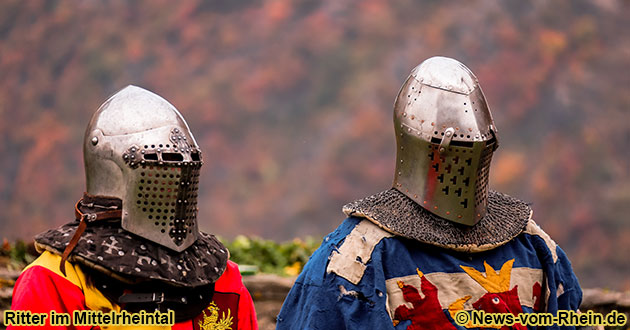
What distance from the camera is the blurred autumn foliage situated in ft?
41.7

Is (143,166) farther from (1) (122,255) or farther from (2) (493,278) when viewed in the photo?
(2) (493,278)

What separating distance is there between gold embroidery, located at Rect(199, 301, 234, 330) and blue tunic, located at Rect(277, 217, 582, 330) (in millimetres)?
343

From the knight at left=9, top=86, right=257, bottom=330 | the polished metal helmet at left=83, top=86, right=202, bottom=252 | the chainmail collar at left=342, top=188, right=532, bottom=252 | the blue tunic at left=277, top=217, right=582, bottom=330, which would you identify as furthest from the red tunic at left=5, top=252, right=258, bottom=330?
the chainmail collar at left=342, top=188, right=532, bottom=252

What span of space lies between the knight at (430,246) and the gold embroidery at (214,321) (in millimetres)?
344

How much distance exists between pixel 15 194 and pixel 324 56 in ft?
14.3

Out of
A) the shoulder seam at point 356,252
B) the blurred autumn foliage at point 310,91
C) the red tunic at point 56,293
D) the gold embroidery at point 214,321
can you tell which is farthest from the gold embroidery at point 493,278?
the blurred autumn foliage at point 310,91

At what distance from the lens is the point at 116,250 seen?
4176mm

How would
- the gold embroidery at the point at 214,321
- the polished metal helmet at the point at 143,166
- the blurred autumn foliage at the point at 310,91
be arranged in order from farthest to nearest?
the blurred autumn foliage at the point at 310,91 < the gold embroidery at the point at 214,321 < the polished metal helmet at the point at 143,166

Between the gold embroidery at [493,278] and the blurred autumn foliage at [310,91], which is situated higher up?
the blurred autumn foliage at [310,91]

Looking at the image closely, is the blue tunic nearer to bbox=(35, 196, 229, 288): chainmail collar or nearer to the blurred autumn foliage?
bbox=(35, 196, 229, 288): chainmail collar

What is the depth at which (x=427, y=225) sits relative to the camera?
4734 millimetres

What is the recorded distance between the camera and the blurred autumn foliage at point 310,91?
1270 centimetres

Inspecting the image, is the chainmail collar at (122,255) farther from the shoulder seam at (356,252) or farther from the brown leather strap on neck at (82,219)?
the shoulder seam at (356,252)

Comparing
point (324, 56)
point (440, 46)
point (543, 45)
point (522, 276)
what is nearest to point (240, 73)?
point (324, 56)
